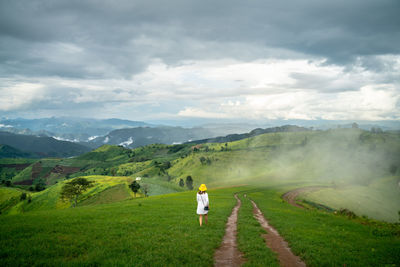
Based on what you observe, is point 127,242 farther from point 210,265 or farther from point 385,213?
point 385,213

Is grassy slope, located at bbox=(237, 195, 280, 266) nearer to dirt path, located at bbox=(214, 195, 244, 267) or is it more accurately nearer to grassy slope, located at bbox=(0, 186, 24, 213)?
dirt path, located at bbox=(214, 195, 244, 267)

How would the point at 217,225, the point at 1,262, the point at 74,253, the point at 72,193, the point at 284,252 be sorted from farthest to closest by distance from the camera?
the point at 72,193 → the point at 217,225 → the point at 284,252 → the point at 74,253 → the point at 1,262

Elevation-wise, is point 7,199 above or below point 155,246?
below

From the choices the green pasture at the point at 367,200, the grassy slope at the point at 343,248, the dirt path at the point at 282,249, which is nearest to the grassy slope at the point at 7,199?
the green pasture at the point at 367,200

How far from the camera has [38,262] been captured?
12.6m

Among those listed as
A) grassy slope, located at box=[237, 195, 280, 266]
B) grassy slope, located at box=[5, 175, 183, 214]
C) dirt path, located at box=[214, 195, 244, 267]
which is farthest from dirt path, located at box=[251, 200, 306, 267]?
grassy slope, located at box=[5, 175, 183, 214]

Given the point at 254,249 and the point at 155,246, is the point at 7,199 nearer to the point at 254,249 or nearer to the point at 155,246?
the point at 155,246

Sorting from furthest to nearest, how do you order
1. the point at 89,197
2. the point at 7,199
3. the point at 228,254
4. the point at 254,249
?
the point at 7,199, the point at 89,197, the point at 254,249, the point at 228,254

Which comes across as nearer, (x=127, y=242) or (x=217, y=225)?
(x=127, y=242)

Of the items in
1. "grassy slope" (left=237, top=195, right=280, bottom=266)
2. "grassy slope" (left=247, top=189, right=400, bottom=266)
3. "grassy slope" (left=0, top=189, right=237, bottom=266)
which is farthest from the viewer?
"grassy slope" (left=247, top=189, right=400, bottom=266)

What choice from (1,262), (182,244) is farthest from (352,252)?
(1,262)

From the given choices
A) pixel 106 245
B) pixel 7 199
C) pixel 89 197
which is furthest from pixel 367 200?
pixel 7 199

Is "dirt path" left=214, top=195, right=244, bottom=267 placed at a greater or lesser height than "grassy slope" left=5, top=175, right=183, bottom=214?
greater

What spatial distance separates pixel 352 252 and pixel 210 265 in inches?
491
